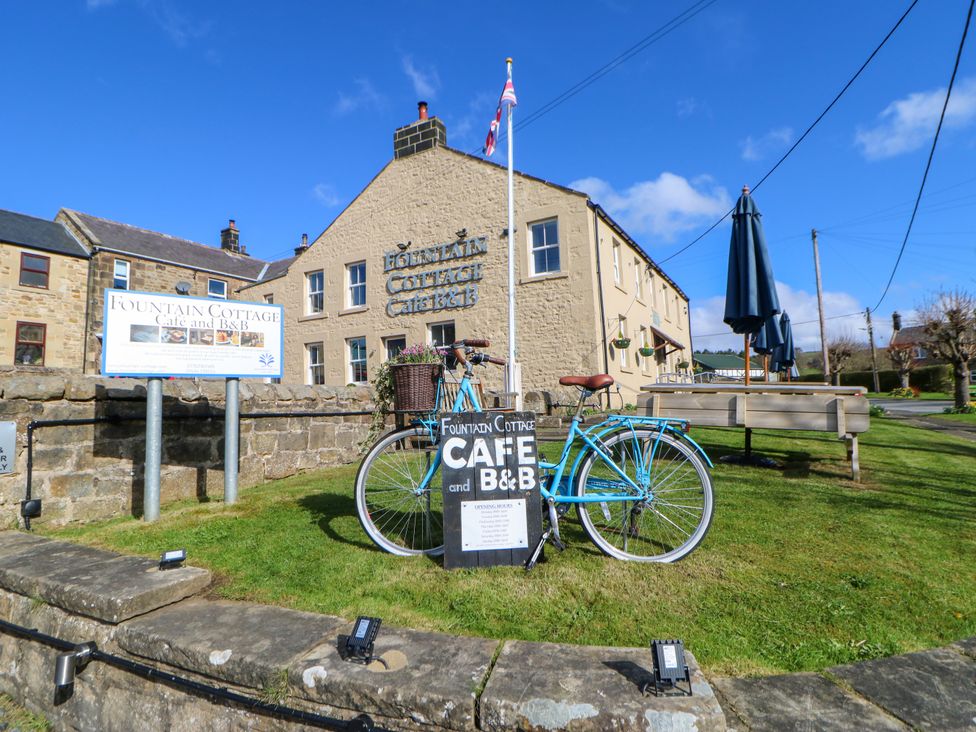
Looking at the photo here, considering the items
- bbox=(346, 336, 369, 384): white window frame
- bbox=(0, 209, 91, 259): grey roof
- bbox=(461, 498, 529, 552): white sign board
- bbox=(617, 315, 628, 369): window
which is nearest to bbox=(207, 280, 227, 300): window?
bbox=(0, 209, 91, 259): grey roof

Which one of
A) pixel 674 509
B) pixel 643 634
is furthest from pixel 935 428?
pixel 643 634

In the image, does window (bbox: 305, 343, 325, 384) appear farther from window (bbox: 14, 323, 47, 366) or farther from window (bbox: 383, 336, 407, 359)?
window (bbox: 14, 323, 47, 366)

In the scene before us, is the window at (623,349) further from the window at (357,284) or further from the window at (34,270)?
the window at (34,270)

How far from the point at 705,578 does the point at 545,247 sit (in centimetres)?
1226

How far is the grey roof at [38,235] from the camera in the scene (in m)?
20.2

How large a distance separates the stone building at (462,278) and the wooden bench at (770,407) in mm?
6865

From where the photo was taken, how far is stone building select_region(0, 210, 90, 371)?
1978 cm

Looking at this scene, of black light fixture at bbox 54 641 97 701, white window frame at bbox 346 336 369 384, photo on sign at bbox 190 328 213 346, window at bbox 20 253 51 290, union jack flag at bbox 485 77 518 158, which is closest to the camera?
black light fixture at bbox 54 641 97 701

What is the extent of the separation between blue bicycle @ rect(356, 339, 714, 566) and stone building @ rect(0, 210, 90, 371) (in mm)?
21530

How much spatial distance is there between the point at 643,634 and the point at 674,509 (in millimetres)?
1716

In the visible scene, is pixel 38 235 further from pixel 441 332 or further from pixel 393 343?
pixel 441 332

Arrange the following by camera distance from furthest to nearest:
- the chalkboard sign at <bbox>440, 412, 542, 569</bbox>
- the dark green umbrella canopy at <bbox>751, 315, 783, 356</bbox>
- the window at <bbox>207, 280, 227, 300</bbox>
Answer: the window at <bbox>207, 280, 227, 300</bbox>
the dark green umbrella canopy at <bbox>751, 315, 783, 356</bbox>
the chalkboard sign at <bbox>440, 412, 542, 569</bbox>

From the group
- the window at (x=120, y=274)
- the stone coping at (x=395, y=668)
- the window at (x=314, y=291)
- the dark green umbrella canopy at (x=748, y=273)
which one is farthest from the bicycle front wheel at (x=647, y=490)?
the window at (x=120, y=274)

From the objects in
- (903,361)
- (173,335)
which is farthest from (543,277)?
(903,361)
